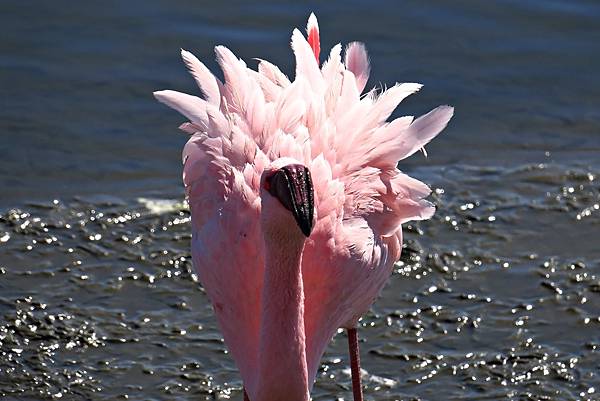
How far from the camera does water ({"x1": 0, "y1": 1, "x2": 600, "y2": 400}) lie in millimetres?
5926

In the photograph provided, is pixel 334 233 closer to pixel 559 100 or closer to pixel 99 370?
pixel 99 370

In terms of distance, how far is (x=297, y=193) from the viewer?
4.15m

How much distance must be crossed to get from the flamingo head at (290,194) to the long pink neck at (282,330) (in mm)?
173

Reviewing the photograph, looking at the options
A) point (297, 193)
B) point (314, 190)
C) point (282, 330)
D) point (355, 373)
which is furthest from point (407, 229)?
point (297, 193)

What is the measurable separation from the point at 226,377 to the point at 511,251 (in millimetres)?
2125

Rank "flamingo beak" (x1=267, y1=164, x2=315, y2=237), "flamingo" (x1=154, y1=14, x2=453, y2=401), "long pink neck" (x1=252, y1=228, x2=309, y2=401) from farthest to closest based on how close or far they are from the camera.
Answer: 1. "flamingo" (x1=154, y1=14, x2=453, y2=401)
2. "long pink neck" (x1=252, y1=228, x2=309, y2=401)
3. "flamingo beak" (x1=267, y1=164, x2=315, y2=237)

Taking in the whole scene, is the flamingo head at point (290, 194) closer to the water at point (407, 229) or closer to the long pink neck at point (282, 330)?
the long pink neck at point (282, 330)

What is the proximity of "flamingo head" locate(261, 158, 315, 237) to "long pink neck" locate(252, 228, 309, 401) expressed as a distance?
0.57 feet

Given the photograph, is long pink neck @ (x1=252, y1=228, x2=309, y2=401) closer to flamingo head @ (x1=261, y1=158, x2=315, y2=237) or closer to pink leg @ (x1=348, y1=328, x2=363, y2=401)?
flamingo head @ (x1=261, y1=158, x2=315, y2=237)

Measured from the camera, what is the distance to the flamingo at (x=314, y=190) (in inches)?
199

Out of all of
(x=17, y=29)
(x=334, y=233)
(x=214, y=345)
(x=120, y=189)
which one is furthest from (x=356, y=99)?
(x=17, y=29)

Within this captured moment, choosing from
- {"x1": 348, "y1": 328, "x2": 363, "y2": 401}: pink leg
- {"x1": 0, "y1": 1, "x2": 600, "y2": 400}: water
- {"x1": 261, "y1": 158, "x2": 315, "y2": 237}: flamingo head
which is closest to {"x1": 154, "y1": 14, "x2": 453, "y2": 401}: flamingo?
{"x1": 348, "y1": 328, "x2": 363, "y2": 401}: pink leg

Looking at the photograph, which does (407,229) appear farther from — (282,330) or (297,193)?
(297,193)

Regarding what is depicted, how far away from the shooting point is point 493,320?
6.41 meters
